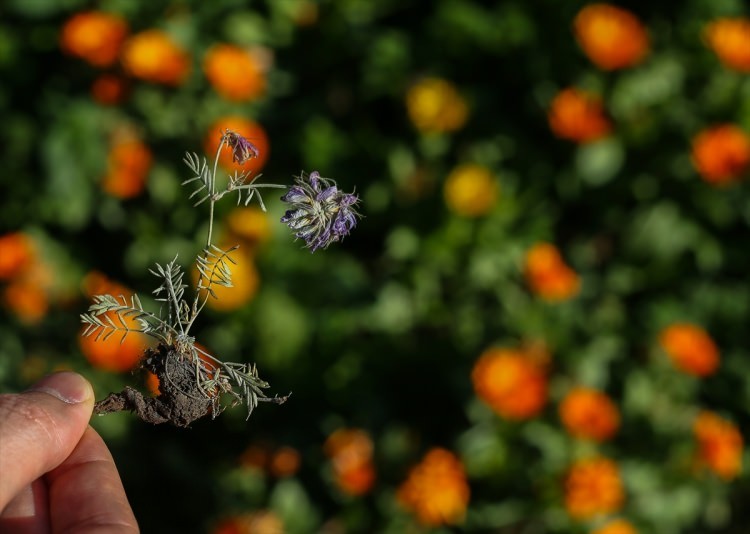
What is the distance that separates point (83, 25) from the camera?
8.09ft

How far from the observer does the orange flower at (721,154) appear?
2.59 meters

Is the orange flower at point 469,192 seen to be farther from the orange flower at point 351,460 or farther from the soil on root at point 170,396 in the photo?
the soil on root at point 170,396

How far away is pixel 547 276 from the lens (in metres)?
2.42

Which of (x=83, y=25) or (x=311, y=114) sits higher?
(x=83, y=25)

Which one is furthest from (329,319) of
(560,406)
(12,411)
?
(12,411)

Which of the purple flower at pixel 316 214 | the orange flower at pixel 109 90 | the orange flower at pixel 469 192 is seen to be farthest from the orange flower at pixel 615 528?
the orange flower at pixel 109 90

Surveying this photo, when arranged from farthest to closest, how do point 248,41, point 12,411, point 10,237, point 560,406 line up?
point 248,41
point 10,237
point 560,406
point 12,411

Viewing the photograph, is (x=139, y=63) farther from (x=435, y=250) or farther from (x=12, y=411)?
(x=12, y=411)

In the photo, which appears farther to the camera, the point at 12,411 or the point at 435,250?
the point at 435,250

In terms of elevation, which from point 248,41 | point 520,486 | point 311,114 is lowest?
point 520,486

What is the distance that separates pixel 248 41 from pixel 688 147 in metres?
1.22

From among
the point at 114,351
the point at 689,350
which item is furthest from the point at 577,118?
the point at 114,351

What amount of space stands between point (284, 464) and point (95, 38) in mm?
1139

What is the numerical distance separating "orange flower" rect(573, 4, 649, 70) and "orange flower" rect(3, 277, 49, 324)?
5.02ft
